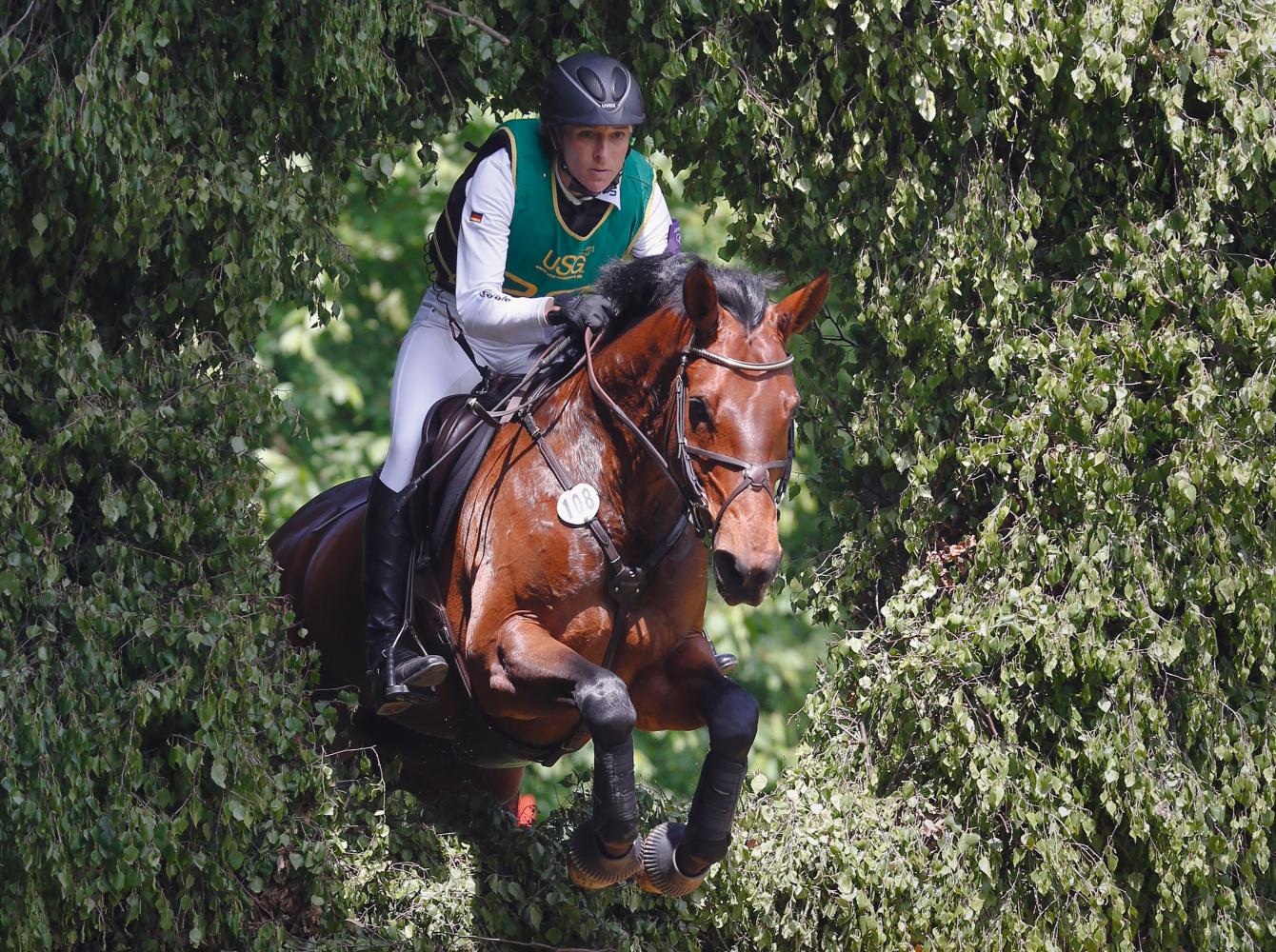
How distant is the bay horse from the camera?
493 cm

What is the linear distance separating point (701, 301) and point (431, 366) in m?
1.37

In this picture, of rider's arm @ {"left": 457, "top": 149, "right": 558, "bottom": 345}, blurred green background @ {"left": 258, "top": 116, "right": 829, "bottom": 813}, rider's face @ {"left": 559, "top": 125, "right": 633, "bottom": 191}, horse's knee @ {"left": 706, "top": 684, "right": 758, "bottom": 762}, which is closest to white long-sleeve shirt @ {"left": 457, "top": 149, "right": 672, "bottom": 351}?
rider's arm @ {"left": 457, "top": 149, "right": 558, "bottom": 345}

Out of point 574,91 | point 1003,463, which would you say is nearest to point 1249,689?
point 1003,463

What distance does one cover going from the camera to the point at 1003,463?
6.45 m

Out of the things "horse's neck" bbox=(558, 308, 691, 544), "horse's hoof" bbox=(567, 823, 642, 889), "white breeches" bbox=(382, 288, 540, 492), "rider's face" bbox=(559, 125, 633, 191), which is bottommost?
"horse's hoof" bbox=(567, 823, 642, 889)

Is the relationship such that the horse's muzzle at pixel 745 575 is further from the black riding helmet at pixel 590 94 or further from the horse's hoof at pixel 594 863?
the black riding helmet at pixel 590 94

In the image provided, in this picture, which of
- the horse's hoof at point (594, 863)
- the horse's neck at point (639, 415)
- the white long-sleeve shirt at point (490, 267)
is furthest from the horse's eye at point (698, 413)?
the horse's hoof at point (594, 863)

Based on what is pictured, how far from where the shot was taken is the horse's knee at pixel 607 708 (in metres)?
4.94

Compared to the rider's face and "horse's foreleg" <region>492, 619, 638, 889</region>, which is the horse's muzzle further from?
the rider's face

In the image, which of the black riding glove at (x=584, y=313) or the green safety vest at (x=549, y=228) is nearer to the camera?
the black riding glove at (x=584, y=313)

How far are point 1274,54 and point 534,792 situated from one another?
833 cm

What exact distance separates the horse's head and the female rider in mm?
545

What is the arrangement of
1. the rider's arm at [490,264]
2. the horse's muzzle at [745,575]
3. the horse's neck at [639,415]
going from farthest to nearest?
1. the rider's arm at [490,264]
2. the horse's neck at [639,415]
3. the horse's muzzle at [745,575]

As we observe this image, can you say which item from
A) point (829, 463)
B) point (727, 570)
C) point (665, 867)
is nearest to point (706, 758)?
point (665, 867)
